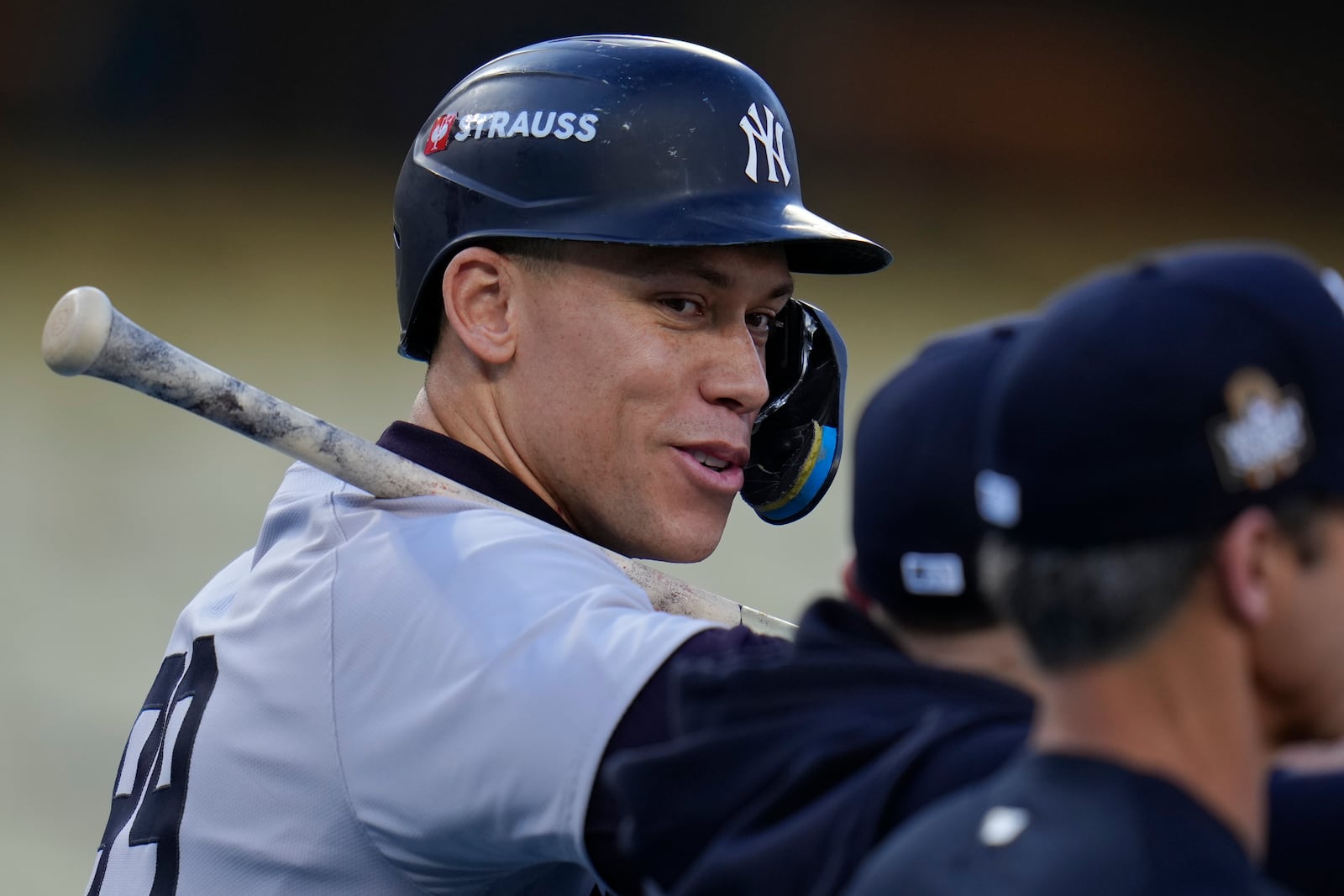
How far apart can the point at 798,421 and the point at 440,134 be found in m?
0.38

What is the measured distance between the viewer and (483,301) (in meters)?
1.21

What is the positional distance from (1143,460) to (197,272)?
3.27 meters

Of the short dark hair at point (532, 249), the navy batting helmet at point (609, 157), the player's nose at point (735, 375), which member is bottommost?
the player's nose at point (735, 375)

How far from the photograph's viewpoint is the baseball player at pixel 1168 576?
536mm

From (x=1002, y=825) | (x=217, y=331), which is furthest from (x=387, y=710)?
(x=217, y=331)

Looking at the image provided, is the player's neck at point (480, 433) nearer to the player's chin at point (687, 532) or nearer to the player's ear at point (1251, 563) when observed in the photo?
the player's chin at point (687, 532)

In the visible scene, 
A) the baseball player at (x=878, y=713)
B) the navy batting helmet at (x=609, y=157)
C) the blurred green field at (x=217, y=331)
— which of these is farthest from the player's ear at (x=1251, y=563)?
the blurred green field at (x=217, y=331)

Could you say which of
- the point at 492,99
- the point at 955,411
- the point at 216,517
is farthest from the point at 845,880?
the point at 216,517

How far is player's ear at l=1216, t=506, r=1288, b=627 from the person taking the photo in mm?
537

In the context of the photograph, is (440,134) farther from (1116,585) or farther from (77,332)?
(1116,585)

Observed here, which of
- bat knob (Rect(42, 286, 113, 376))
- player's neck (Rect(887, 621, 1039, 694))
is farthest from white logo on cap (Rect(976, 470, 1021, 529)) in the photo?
bat knob (Rect(42, 286, 113, 376))

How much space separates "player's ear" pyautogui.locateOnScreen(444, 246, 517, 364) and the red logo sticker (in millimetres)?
87

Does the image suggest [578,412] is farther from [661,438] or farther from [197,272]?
[197,272]

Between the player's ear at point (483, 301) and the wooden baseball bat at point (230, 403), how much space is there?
0.13m
